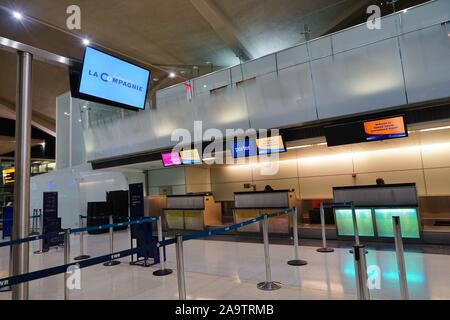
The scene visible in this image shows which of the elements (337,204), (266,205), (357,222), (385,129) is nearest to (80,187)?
(266,205)

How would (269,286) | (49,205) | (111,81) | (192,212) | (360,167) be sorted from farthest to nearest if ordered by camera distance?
1. (192,212)
2. (360,167)
3. (49,205)
4. (111,81)
5. (269,286)

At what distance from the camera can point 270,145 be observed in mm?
8055

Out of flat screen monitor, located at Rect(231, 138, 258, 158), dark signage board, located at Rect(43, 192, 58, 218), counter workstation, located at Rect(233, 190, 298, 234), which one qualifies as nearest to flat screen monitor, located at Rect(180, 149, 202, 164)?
flat screen monitor, located at Rect(231, 138, 258, 158)

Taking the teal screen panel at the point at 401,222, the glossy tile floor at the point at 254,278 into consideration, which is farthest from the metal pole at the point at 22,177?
the teal screen panel at the point at 401,222

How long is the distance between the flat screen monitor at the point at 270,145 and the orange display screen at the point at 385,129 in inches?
82.8

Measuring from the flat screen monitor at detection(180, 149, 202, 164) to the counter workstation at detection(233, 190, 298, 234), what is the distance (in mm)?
1801

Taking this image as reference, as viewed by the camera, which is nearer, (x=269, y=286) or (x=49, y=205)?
(x=269, y=286)

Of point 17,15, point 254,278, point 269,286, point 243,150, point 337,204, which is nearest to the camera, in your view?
point 269,286

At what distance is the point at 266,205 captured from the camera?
8.31 m

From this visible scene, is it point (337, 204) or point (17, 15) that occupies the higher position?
point (17, 15)

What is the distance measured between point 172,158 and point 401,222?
6.70 metres

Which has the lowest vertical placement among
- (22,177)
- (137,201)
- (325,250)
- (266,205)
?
(325,250)

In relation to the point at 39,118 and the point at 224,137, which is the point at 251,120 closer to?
the point at 224,137

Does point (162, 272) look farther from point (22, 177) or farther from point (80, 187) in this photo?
point (80, 187)
